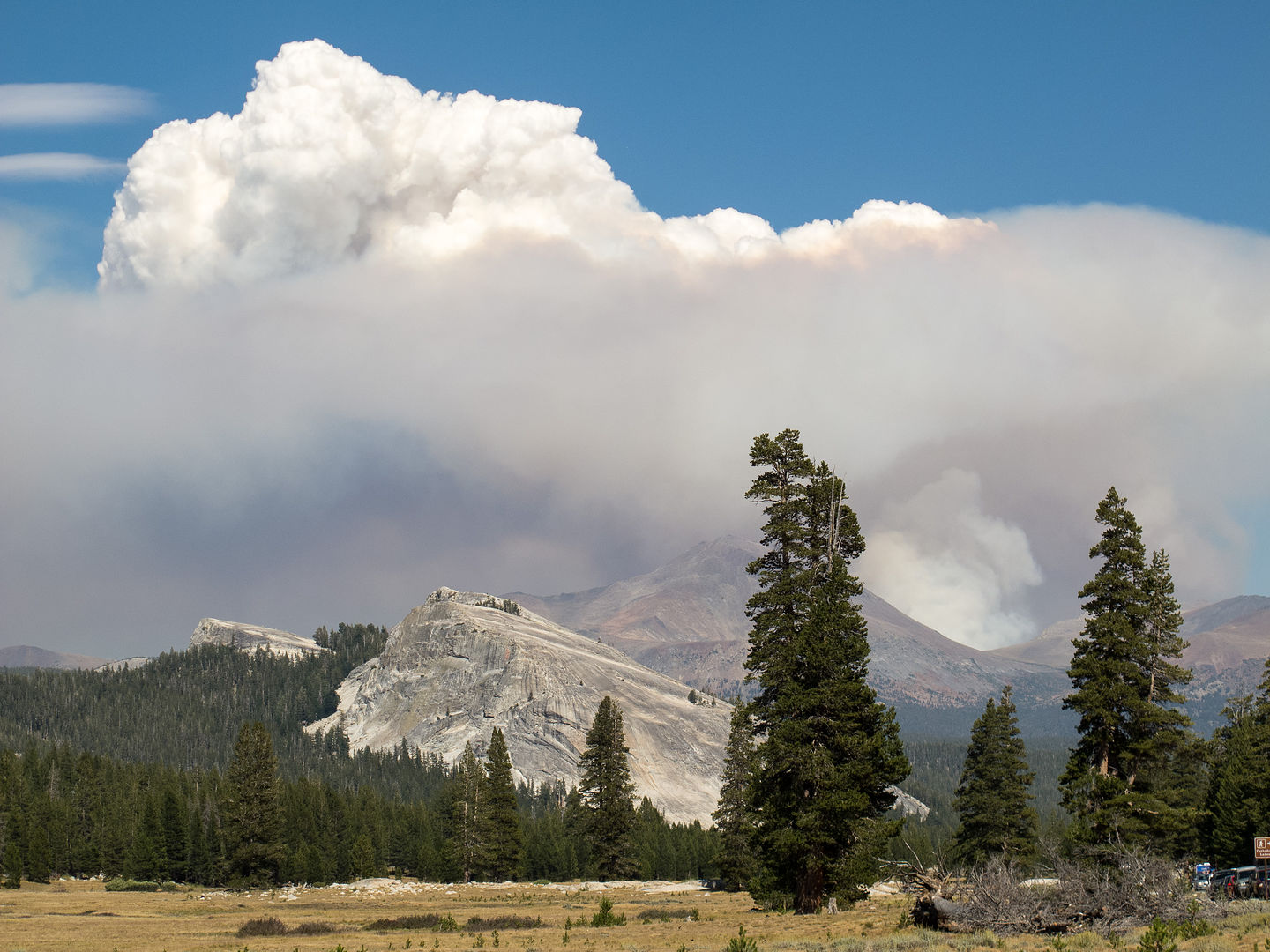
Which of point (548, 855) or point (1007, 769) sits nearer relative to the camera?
point (1007, 769)

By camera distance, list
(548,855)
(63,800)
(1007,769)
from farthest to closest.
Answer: (63,800)
(548,855)
(1007,769)

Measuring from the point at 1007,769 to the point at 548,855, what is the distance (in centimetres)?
6921

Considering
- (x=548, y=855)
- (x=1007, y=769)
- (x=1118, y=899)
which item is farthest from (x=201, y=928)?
(x=548, y=855)

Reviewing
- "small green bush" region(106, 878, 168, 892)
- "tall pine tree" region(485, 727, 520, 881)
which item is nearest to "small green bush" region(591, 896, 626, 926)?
"tall pine tree" region(485, 727, 520, 881)

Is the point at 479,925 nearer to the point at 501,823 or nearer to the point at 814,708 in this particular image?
the point at 814,708

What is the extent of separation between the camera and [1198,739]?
56.9m

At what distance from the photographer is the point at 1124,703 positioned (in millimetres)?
47000

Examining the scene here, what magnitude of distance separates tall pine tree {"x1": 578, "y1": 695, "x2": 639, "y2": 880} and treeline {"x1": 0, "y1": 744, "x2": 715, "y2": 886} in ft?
12.0

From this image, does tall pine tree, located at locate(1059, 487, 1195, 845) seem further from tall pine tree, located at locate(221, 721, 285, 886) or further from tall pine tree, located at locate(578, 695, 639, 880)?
tall pine tree, located at locate(221, 721, 285, 886)

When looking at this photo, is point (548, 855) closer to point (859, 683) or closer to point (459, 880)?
point (459, 880)

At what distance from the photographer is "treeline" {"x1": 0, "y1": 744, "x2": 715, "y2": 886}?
370 ft

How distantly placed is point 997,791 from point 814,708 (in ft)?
138

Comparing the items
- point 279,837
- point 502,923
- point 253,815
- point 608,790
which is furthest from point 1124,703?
point 279,837

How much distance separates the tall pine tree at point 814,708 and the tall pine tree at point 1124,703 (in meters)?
9.52
